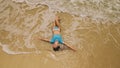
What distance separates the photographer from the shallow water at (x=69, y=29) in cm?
492

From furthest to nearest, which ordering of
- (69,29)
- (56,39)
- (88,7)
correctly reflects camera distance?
(88,7) → (69,29) → (56,39)

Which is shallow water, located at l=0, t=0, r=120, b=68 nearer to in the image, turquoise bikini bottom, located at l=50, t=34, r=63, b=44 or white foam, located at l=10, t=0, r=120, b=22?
white foam, located at l=10, t=0, r=120, b=22

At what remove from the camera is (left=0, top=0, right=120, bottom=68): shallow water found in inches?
194

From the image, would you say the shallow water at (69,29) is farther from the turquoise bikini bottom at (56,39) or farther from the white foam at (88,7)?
the turquoise bikini bottom at (56,39)

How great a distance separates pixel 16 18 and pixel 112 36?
315cm

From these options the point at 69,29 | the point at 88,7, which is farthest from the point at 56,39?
the point at 88,7

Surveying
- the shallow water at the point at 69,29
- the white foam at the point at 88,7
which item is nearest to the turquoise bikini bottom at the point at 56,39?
the shallow water at the point at 69,29

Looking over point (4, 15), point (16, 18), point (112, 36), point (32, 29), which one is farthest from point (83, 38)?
point (4, 15)

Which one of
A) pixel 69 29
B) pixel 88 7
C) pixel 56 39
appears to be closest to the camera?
pixel 56 39

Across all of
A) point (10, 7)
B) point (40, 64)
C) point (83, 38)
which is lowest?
point (40, 64)

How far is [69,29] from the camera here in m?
5.77

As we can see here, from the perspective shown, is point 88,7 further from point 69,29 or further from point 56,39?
point 56,39

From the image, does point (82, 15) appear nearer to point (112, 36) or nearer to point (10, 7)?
point (112, 36)

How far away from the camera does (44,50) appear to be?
5.06 metres
